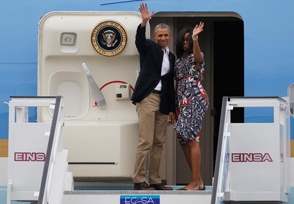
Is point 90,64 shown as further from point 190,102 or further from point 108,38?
point 190,102

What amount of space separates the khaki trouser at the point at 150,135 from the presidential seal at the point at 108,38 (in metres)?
0.59

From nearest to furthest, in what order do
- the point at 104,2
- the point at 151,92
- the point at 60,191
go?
the point at 60,191 → the point at 151,92 → the point at 104,2

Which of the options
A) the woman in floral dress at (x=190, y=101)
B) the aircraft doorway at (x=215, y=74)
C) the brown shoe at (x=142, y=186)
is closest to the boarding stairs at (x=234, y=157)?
the woman in floral dress at (x=190, y=101)

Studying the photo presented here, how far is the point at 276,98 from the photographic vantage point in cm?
591

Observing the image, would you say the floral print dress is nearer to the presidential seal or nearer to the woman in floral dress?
the woman in floral dress

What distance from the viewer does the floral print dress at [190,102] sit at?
251 inches

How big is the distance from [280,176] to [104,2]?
2.19 m

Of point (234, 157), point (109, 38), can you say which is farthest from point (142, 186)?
point (109, 38)

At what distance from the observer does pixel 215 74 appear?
8.82 m

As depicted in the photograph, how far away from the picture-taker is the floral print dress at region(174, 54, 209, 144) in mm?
6379

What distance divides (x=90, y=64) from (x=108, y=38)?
0.28m

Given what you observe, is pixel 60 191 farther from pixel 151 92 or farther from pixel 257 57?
pixel 257 57

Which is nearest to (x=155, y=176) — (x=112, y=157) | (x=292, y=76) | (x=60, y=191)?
(x=112, y=157)

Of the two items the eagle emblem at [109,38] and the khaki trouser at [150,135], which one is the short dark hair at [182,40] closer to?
the khaki trouser at [150,135]
